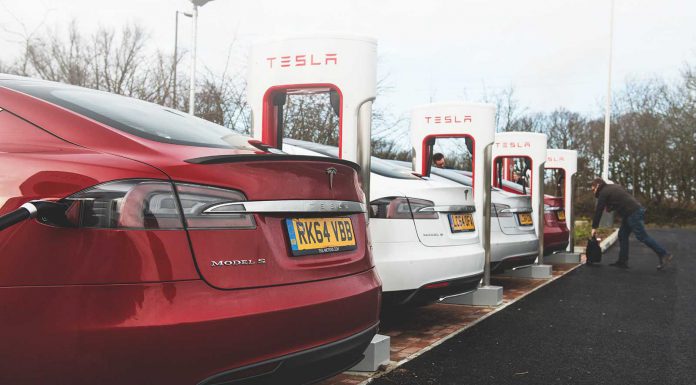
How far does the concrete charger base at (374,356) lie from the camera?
13.7 ft

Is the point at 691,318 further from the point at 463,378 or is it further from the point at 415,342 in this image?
the point at 463,378

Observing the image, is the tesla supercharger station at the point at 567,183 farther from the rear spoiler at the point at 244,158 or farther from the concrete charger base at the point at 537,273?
the rear spoiler at the point at 244,158

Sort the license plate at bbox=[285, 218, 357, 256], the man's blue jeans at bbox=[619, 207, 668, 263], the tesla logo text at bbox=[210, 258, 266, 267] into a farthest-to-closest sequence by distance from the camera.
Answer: the man's blue jeans at bbox=[619, 207, 668, 263] < the license plate at bbox=[285, 218, 357, 256] < the tesla logo text at bbox=[210, 258, 266, 267]

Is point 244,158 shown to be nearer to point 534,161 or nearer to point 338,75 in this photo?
point 338,75

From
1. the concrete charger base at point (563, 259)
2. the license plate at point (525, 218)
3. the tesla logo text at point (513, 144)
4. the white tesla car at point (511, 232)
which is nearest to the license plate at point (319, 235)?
the white tesla car at point (511, 232)

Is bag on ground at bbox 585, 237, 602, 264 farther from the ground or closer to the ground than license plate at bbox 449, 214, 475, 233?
closer to the ground

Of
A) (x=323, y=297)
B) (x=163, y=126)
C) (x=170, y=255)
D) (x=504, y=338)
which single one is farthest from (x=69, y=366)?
(x=504, y=338)

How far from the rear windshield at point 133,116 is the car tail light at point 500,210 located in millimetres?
4701

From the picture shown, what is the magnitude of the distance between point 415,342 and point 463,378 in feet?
3.25

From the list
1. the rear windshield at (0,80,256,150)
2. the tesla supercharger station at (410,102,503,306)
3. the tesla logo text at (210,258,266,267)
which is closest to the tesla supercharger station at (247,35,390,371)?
the rear windshield at (0,80,256,150)

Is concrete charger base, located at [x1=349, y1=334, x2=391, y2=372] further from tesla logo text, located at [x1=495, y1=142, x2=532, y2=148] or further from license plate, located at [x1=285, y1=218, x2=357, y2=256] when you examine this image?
tesla logo text, located at [x1=495, y1=142, x2=532, y2=148]

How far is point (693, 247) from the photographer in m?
17.0

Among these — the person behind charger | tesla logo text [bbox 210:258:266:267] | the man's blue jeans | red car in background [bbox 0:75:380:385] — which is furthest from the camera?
the man's blue jeans

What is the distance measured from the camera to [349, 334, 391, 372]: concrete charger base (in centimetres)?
417
